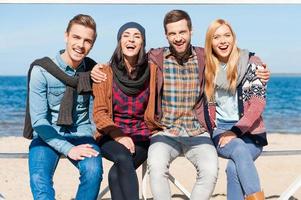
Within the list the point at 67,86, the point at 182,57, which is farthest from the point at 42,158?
the point at 182,57

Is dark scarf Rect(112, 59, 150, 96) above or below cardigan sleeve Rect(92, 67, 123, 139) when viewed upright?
above

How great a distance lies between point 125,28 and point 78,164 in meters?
1.00

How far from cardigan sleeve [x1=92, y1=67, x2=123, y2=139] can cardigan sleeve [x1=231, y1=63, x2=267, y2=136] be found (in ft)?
2.80

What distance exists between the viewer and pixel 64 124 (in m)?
3.78

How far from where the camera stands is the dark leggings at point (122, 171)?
139 inches

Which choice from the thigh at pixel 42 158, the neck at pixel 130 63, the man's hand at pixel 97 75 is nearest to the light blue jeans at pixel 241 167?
the neck at pixel 130 63

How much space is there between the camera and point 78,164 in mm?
3633

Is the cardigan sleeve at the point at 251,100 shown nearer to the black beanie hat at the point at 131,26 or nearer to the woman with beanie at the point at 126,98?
the woman with beanie at the point at 126,98

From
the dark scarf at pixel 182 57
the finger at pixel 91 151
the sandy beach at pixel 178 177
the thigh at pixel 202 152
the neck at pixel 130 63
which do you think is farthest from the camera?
the sandy beach at pixel 178 177

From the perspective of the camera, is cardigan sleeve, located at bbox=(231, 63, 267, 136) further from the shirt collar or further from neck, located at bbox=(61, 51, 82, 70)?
neck, located at bbox=(61, 51, 82, 70)

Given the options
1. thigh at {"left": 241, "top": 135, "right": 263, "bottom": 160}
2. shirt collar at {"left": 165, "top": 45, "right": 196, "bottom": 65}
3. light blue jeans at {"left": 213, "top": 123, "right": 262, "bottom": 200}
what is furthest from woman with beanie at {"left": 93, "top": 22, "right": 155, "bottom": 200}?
thigh at {"left": 241, "top": 135, "right": 263, "bottom": 160}

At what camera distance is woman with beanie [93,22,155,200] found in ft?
12.6

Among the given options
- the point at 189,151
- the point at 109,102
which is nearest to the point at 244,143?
the point at 189,151

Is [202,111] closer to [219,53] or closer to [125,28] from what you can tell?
[219,53]
